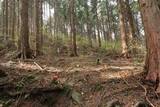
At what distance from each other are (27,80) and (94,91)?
7.00 feet

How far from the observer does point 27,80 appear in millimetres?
4527

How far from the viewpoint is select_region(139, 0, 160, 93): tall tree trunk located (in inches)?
138

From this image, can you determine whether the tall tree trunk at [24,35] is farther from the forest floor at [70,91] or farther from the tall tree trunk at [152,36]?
the tall tree trunk at [152,36]

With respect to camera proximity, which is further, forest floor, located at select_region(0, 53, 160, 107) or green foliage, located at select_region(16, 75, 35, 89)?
green foliage, located at select_region(16, 75, 35, 89)

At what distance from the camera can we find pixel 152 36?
359cm

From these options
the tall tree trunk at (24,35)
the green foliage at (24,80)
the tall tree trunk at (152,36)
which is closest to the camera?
the tall tree trunk at (152,36)

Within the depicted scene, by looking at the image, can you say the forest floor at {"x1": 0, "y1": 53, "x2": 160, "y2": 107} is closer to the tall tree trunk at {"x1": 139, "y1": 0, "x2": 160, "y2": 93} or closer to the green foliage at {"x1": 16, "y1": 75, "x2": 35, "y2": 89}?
the green foliage at {"x1": 16, "y1": 75, "x2": 35, "y2": 89}

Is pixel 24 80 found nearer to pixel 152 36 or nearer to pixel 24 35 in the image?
pixel 152 36

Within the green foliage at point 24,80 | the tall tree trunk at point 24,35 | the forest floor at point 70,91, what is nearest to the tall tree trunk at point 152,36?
the forest floor at point 70,91

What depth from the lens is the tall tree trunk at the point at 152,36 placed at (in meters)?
3.50

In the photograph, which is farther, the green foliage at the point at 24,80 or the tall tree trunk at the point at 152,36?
the green foliage at the point at 24,80

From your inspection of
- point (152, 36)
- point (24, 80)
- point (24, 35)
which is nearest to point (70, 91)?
point (24, 80)

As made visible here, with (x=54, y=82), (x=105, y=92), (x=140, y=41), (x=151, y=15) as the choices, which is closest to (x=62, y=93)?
(x=54, y=82)

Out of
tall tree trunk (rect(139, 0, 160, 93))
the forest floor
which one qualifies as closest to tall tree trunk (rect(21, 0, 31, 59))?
the forest floor
